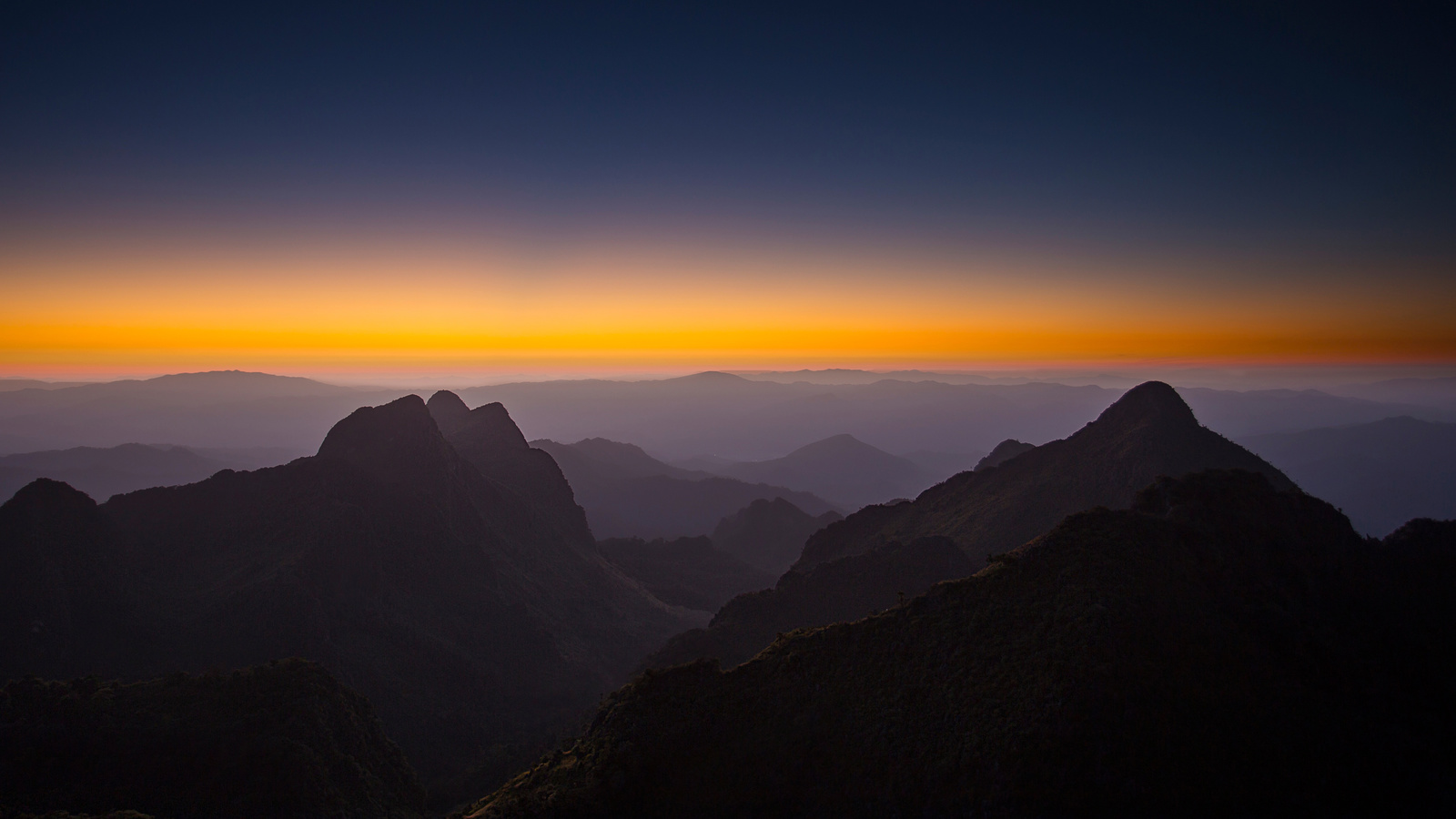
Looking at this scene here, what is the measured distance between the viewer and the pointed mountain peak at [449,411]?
9525cm

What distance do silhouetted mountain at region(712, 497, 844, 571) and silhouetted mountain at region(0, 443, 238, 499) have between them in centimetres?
12702

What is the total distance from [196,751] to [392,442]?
4455 cm

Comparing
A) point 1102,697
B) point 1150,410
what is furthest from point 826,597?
point 1150,410

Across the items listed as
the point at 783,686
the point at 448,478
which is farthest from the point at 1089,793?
the point at 448,478

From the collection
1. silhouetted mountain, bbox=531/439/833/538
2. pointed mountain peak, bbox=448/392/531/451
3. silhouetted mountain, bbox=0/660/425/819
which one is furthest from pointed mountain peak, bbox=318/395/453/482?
silhouetted mountain, bbox=531/439/833/538

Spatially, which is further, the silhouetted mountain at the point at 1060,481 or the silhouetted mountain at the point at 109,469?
the silhouetted mountain at the point at 109,469

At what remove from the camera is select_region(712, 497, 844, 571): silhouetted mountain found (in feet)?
354

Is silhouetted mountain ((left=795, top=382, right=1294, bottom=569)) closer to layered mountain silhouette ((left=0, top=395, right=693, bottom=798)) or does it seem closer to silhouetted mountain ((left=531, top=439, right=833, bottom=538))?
layered mountain silhouette ((left=0, top=395, right=693, bottom=798))

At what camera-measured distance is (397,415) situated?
69.7 meters

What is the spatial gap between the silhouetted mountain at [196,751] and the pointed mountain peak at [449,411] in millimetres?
66531

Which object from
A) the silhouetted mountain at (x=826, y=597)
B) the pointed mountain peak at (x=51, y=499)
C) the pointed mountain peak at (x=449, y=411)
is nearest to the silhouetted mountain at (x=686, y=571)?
the pointed mountain peak at (x=449, y=411)

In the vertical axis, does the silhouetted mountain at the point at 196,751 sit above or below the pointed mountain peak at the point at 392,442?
below

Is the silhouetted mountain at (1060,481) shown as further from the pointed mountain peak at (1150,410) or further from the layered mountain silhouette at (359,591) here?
the layered mountain silhouette at (359,591)

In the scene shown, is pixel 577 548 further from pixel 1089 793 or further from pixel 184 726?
pixel 1089 793
